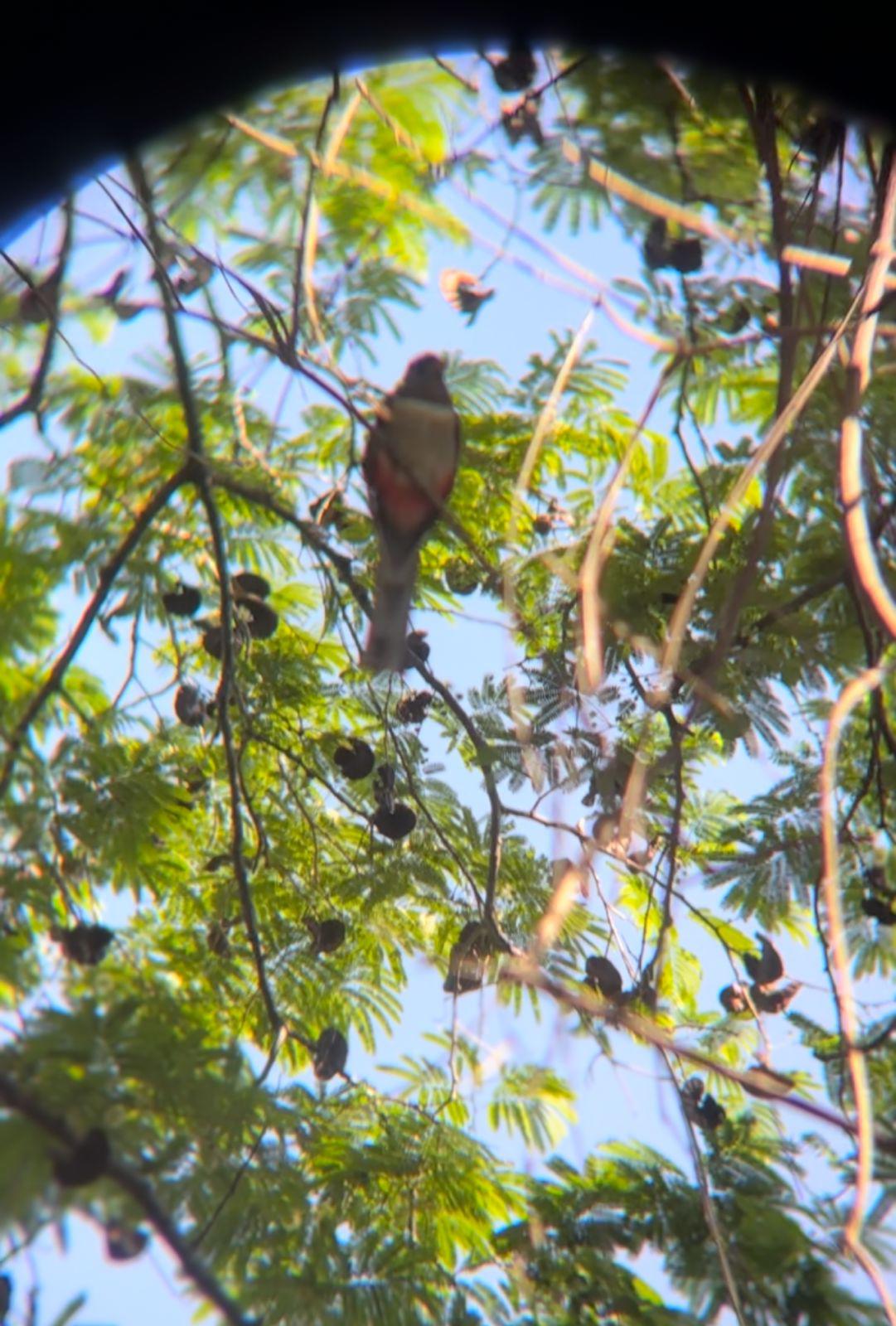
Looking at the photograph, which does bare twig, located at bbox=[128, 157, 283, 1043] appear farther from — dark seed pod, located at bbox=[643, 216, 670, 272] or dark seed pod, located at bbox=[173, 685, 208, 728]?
dark seed pod, located at bbox=[643, 216, 670, 272]

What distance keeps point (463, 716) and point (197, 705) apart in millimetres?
544

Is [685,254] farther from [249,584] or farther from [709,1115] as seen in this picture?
[709,1115]

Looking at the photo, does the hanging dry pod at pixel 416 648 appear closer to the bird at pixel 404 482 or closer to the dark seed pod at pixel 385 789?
the bird at pixel 404 482

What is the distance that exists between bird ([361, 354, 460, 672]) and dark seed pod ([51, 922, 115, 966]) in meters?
0.88

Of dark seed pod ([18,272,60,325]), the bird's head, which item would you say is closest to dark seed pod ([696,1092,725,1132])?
the bird's head

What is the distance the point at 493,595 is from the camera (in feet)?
9.14

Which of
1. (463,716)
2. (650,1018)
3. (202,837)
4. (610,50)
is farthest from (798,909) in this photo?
(610,50)

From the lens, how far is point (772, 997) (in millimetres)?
2443

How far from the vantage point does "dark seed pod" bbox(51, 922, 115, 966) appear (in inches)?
68.8

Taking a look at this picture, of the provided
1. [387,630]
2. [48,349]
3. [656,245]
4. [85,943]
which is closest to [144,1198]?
[85,943]

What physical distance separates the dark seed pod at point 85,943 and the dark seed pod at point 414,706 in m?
0.96

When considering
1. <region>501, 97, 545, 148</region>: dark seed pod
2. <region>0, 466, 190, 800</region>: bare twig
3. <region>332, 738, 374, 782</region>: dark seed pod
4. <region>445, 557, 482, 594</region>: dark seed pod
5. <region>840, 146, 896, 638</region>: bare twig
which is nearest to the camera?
<region>840, 146, 896, 638</region>: bare twig

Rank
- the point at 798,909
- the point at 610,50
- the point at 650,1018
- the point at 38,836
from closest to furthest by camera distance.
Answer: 1. the point at 610,50
2. the point at 38,836
3. the point at 650,1018
4. the point at 798,909

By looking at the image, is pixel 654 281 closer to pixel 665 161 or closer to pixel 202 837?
pixel 665 161
